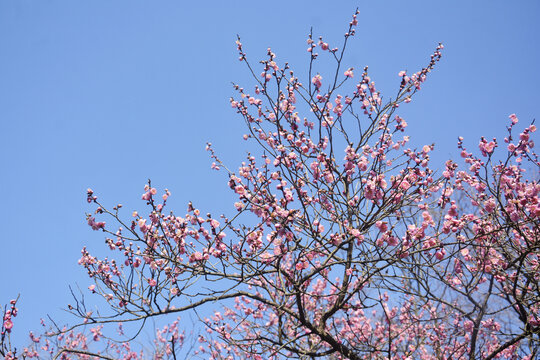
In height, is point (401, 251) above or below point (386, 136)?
below

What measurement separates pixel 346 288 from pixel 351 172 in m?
1.31

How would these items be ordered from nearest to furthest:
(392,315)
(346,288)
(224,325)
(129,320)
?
(129,320), (346,288), (224,325), (392,315)

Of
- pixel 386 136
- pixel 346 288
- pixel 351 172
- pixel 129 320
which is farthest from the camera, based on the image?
pixel 386 136

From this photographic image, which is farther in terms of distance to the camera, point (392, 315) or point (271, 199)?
point (392, 315)

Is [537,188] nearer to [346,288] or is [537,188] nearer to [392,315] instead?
[346,288]

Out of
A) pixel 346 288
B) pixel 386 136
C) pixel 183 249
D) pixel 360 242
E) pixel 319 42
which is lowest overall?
pixel 346 288

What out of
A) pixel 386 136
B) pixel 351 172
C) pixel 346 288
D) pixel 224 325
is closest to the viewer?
pixel 346 288

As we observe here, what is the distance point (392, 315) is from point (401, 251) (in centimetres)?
585

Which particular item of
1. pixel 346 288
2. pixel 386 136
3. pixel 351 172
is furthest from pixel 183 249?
pixel 386 136

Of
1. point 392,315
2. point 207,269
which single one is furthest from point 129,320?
point 392,315

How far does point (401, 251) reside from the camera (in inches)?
164

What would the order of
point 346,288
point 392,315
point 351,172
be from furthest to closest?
point 392,315, point 351,172, point 346,288

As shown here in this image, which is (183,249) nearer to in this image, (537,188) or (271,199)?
(271,199)

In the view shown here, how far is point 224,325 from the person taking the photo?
534 cm
